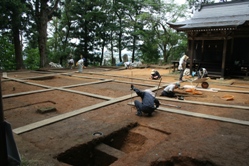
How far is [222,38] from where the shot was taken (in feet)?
45.3

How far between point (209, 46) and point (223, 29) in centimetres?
367

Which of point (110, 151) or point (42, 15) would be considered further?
point (42, 15)

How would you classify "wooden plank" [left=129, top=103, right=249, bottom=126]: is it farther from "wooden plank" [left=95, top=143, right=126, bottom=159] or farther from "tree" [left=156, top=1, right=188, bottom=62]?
"tree" [left=156, top=1, right=188, bottom=62]

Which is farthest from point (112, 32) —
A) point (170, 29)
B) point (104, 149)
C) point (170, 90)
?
point (104, 149)

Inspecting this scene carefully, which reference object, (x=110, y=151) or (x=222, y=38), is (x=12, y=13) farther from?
(x=222, y=38)

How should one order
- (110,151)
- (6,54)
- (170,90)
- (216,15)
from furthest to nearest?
(6,54)
(216,15)
(170,90)
(110,151)

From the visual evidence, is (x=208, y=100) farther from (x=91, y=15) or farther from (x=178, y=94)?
(x=91, y=15)

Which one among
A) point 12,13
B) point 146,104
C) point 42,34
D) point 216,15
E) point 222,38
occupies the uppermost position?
point 216,15

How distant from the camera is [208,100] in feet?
25.9

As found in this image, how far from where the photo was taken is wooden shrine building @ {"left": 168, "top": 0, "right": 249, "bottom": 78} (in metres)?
13.3

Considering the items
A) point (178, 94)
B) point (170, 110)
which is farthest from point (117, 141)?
point (178, 94)

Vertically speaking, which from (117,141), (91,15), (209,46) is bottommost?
(117,141)

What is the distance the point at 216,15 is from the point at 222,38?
365cm

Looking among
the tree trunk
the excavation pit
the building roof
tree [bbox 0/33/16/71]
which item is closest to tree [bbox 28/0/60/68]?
the tree trunk
